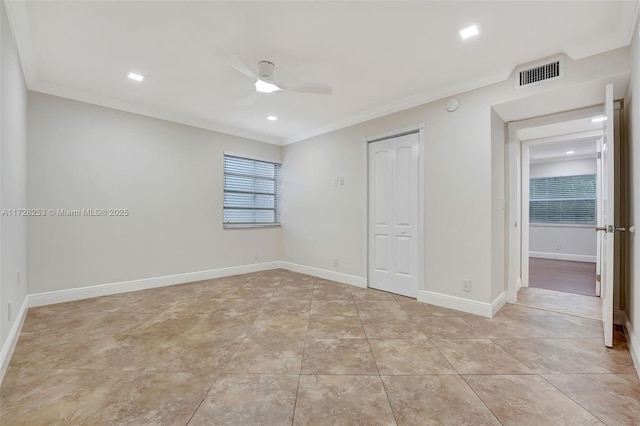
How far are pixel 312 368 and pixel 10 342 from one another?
2420mm

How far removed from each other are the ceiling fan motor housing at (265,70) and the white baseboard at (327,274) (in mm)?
3059

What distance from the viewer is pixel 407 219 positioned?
149 inches

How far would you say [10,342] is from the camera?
2.19m

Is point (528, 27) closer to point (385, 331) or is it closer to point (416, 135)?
point (416, 135)

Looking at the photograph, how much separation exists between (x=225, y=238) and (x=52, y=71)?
306 centimetres

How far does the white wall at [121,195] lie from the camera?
3.35 m

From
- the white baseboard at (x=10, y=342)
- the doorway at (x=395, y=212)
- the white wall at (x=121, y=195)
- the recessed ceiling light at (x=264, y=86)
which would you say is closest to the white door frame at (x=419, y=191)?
the doorway at (x=395, y=212)

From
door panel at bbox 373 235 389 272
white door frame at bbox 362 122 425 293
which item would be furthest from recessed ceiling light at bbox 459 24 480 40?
door panel at bbox 373 235 389 272

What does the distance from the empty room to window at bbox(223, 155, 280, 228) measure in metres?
0.07

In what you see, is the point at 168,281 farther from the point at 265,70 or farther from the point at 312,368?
the point at 265,70

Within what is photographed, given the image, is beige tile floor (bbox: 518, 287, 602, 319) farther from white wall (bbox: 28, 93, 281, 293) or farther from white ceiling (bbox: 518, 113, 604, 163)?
white wall (bbox: 28, 93, 281, 293)

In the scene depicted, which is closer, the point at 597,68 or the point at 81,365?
the point at 81,365

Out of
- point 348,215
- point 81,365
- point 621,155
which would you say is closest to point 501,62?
point 621,155

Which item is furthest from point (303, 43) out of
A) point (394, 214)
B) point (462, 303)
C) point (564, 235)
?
point (564, 235)
